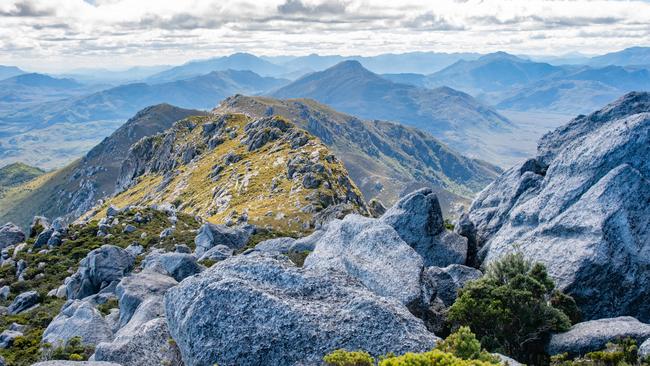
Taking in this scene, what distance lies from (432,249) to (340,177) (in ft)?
360

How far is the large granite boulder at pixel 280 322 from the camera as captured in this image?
23.6 m

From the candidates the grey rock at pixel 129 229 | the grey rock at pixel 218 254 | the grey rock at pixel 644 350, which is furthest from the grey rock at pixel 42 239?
the grey rock at pixel 644 350

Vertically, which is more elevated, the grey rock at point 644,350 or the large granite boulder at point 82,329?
the grey rock at point 644,350

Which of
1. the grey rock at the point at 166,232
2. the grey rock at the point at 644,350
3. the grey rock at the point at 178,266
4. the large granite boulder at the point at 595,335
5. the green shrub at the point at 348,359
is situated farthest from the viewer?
the grey rock at the point at 166,232

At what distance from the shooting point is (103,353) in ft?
94.4

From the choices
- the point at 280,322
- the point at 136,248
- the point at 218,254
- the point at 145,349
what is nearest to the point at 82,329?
the point at 145,349

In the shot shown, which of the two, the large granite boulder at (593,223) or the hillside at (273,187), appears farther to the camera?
the hillside at (273,187)

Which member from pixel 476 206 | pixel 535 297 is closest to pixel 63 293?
pixel 476 206

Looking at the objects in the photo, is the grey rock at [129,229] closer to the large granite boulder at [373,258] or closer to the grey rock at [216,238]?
the grey rock at [216,238]

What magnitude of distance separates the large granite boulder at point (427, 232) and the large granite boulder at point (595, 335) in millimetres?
17357

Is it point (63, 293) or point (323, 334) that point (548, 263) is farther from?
point (63, 293)

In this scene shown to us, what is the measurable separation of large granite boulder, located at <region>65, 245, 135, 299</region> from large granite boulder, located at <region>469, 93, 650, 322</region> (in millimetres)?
46099

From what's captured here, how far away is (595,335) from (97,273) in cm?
5706

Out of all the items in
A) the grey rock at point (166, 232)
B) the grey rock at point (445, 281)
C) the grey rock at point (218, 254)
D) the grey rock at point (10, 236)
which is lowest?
the grey rock at point (10, 236)
